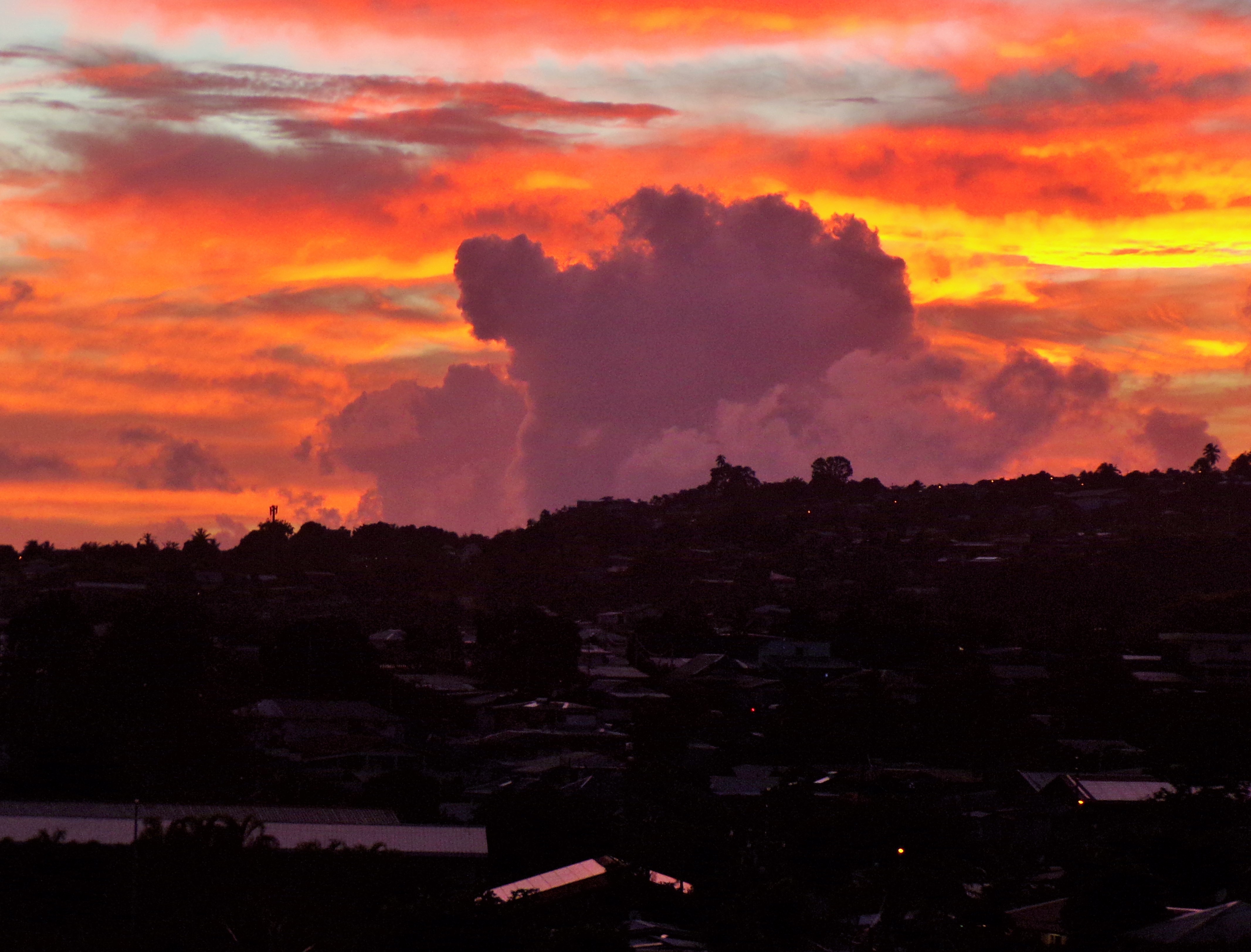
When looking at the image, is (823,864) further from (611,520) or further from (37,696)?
(611,520)

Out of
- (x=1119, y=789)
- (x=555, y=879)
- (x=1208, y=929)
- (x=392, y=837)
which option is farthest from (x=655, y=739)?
(x=1208, y=929)

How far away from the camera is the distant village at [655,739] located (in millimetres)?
33344

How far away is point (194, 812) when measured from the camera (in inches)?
1539

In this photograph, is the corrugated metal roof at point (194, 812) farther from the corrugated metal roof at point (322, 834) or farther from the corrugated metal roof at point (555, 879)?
the corrugated metal roof at point (555, 879)

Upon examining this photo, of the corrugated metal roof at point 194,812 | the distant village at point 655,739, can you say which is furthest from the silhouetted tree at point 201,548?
the corrugated metal roof at point 194,812

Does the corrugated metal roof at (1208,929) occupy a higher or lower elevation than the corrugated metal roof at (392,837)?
lower

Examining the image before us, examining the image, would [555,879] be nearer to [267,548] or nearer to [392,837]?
[392,837]

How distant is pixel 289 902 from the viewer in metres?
32.6

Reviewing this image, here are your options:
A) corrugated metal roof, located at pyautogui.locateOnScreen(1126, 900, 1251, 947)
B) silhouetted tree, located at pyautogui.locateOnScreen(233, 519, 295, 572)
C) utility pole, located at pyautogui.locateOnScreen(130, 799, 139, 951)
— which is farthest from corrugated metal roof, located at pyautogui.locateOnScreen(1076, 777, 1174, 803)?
silhouetted tree, located at pyautogui.locateOnScreen(233, 519, 295, 572)

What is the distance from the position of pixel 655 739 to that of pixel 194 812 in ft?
64.5

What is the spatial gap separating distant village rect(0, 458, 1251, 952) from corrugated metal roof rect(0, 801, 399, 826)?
Answer: 0.66 feet

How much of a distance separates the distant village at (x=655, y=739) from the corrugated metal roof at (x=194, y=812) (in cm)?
20

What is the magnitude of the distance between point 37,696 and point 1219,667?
4890 centimetres

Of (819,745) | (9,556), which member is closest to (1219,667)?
(819,745)
